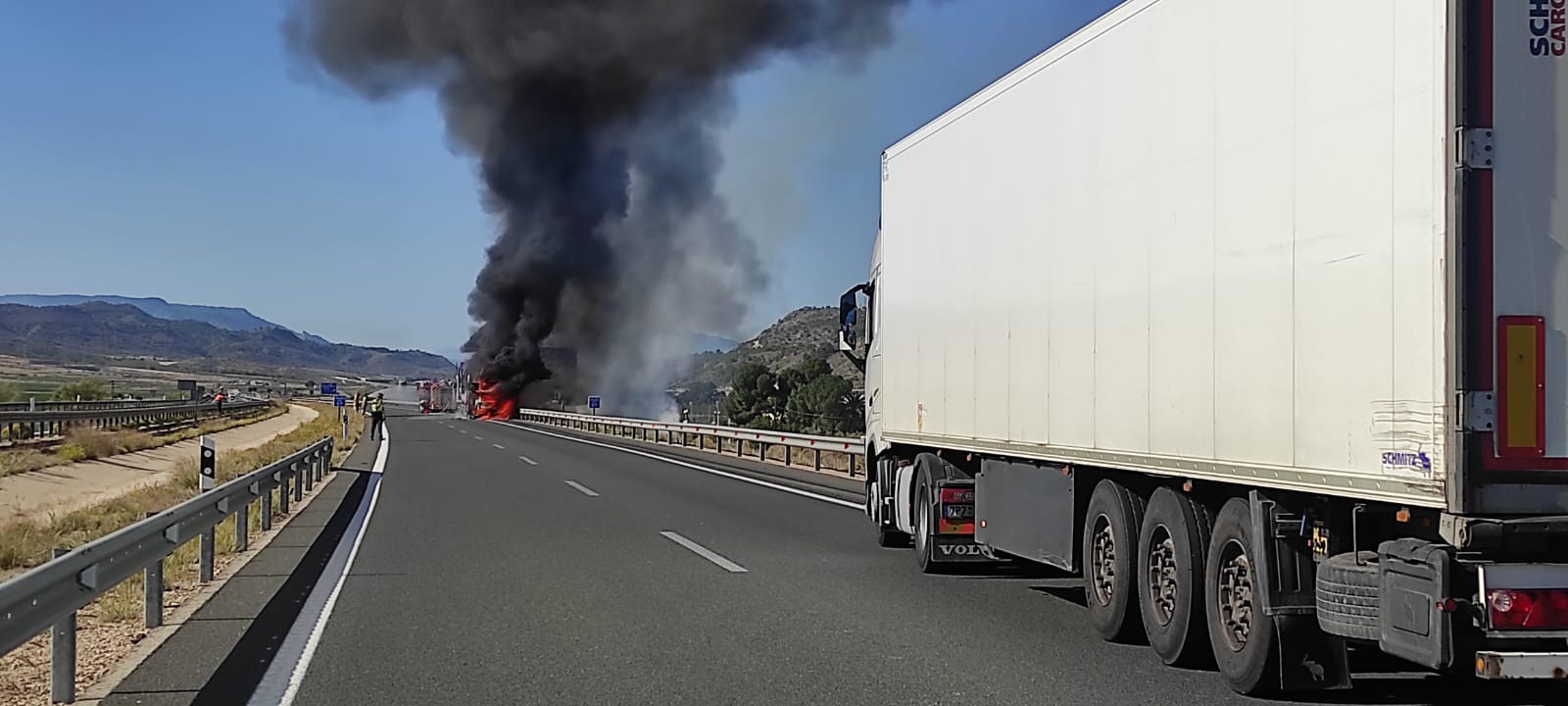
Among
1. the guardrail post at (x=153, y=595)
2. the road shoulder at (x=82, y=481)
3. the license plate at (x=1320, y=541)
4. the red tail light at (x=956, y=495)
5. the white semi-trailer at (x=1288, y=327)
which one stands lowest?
the road shoulder at (x=82, y=481)

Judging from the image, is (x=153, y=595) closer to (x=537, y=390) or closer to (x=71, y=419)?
(x=71, y=419)

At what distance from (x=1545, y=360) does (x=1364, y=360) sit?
62cm

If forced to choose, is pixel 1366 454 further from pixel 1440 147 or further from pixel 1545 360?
pixel 1440 147

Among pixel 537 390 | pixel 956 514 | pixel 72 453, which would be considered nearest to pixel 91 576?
pixel 956 514

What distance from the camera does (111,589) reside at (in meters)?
9.12

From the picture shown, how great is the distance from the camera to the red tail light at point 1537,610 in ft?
16.6

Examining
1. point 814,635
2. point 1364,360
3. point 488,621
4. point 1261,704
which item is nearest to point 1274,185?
point 1364,360

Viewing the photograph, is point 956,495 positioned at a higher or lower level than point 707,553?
higher

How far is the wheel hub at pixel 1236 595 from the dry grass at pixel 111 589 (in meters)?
5.57

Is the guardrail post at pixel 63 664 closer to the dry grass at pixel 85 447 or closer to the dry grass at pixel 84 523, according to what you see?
the dry grass at pixel 84 523

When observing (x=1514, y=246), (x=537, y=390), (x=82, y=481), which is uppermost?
(x=1514, y=246)

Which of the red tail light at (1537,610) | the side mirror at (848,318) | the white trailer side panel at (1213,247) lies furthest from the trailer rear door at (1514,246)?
the side mirror at (848,318)

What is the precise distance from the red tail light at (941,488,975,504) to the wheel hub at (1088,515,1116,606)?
2.49m

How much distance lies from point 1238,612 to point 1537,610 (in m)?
1.66
